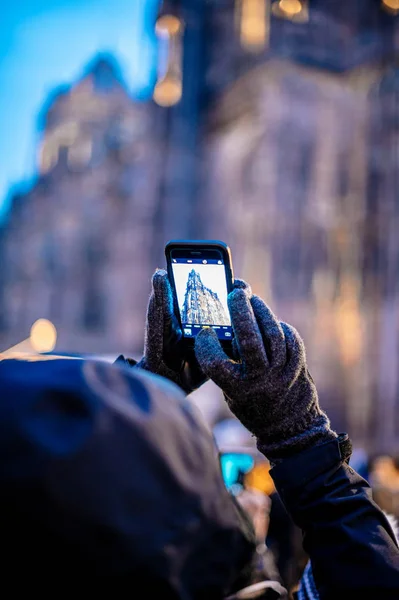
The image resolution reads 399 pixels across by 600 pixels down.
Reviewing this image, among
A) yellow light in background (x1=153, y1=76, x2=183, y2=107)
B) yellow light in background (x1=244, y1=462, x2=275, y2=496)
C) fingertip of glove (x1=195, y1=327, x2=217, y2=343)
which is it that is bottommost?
yellow light in background (x1=244, y1=462, x2=275, y2=496)

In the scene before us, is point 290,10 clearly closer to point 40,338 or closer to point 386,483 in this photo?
point 40,338

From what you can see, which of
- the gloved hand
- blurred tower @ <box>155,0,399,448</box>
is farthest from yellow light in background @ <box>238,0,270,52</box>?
the gloved hand

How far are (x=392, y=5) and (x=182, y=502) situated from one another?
17329 mm

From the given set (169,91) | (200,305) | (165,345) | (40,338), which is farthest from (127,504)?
(169,91)

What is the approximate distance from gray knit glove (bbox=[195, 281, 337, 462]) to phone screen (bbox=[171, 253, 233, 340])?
0.34 metres

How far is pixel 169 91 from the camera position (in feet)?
56.7

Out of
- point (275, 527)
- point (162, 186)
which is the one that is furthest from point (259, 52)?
point (275, 527)

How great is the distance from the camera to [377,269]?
14.0 meters

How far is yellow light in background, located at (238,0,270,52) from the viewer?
15227mm

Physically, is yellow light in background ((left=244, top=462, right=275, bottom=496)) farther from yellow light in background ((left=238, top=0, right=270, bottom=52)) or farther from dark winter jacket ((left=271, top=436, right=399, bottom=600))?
yellow light in background ((left=238, top=0, right=270, bottom=52))

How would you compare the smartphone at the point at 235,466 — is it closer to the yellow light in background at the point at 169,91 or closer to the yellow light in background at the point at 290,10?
the yellow light in background at the point at 290,10

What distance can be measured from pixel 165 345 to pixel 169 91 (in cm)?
1692

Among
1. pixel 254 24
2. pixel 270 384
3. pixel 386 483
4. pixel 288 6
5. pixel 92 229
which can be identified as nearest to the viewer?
pixel 270 384

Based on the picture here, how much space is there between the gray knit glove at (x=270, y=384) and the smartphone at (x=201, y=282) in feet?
1.09
